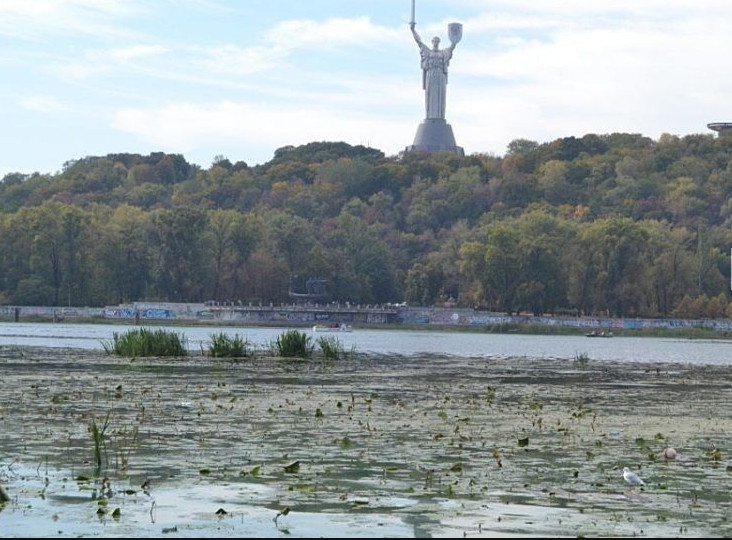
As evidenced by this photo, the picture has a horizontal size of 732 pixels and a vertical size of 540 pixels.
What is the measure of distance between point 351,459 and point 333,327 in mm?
142225

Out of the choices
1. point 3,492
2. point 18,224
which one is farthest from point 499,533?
point 18,224

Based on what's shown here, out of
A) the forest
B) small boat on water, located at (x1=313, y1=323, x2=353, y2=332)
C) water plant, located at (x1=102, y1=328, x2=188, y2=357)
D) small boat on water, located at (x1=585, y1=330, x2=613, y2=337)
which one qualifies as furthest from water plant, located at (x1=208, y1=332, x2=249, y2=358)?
the forest

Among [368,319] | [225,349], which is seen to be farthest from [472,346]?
[368,319]

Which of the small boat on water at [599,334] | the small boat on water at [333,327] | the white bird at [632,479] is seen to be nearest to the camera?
the white bird at [632,479]

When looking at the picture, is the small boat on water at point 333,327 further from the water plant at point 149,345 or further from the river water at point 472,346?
the water plant at point 149,345

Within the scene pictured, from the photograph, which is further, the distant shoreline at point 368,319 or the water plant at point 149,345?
the distant shoreline at point 368,319

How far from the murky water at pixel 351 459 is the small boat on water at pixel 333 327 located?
109 meters

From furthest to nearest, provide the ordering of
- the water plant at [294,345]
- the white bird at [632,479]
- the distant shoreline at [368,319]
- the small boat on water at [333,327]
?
the distant shoreline at [368,319]
the small boat on water at [333,327]
the water plant at [294,345]
the white bird at [632,479]

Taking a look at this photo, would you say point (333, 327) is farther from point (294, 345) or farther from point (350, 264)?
point (294, 345)

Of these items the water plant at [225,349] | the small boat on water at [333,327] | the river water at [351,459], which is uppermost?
the water plant at [225,349]

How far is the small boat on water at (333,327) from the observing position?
155025 mm

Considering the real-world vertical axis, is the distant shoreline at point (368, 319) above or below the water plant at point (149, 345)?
below

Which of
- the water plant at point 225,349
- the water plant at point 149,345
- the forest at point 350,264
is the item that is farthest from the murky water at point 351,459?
the forest at point 350,264

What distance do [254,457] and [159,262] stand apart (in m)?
145
